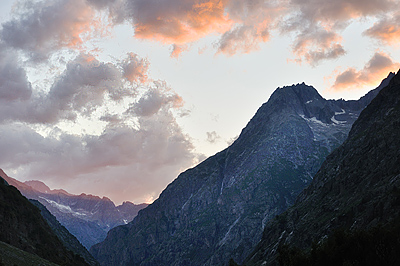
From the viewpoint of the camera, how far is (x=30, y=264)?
109m

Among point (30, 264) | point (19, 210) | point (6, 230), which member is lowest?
point (30, 264)

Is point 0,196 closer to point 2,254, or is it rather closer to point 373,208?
point 2,254

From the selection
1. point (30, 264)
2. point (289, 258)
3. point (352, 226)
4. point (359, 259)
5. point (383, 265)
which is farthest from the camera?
point (352, 226)

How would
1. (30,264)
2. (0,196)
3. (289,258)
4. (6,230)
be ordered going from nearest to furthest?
(289,258) < (30,264) < (6,230) < (0,196)

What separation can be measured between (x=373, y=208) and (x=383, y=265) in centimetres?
10769

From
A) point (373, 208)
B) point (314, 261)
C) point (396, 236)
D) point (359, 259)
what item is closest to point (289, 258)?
point (314, 261)

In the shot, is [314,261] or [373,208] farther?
[373,208]

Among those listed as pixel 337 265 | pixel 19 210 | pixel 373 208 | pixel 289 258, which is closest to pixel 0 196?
pixel 19 210

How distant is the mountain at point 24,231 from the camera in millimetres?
156125

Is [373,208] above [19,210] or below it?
below

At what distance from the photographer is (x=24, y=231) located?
6806 inches

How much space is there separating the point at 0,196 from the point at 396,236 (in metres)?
170

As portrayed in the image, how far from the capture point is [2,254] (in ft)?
341

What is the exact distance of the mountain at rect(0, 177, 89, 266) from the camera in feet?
512
